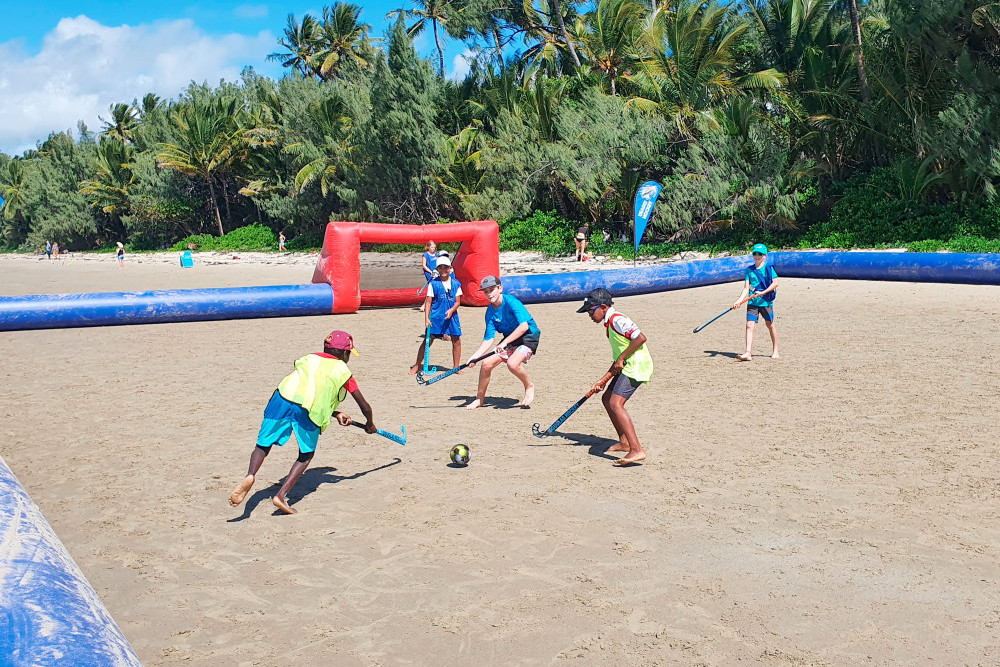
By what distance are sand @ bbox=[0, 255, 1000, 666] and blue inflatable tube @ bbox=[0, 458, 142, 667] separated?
2.09 ft

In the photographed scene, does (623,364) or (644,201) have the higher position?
(644,201)

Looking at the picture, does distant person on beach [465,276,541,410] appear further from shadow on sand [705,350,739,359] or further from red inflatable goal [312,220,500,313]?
red inflatable goal [312,220,500,313]

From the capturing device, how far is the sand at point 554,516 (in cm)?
457

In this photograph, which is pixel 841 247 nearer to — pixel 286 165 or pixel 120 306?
pixel 120 306

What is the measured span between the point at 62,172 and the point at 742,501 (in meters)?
72.6

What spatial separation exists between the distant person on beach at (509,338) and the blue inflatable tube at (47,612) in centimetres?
535

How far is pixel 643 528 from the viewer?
5969mm

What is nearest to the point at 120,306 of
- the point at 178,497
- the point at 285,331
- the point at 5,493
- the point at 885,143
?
the point at 285,331

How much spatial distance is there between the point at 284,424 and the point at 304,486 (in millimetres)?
931

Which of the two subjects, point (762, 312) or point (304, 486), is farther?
point (762, 312)

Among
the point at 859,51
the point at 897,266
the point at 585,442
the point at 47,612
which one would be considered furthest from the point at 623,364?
the point at 859,51

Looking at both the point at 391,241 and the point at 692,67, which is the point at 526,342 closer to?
the point at 391,241

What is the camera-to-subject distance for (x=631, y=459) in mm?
7344

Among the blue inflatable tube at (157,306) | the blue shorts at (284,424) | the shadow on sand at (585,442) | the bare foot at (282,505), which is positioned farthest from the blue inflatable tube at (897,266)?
the bare foot at (282,505)
